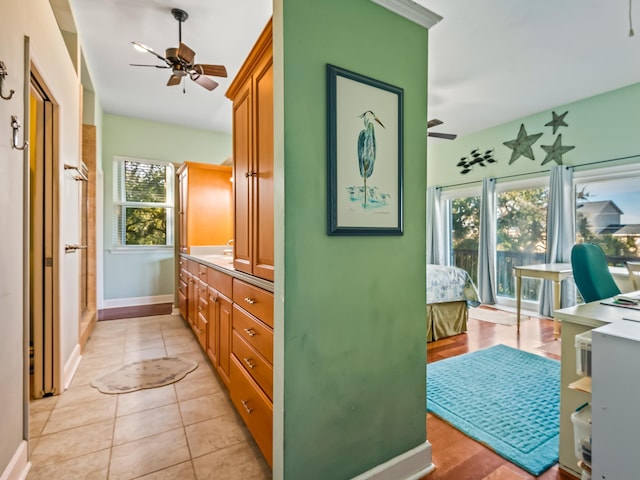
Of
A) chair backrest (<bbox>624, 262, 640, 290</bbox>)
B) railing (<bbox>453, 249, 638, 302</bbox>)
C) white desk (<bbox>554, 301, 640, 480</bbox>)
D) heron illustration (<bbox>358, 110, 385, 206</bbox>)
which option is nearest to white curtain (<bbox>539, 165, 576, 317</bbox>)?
railing (<bbox>453, 249, 638, 302</bbox>)

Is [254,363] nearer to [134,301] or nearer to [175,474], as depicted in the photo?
[175,474]

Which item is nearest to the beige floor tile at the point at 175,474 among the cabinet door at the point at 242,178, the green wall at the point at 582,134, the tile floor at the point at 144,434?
the tile floor at the point at 144,434

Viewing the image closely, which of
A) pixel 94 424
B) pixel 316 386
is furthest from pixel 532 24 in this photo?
pixel 94 424

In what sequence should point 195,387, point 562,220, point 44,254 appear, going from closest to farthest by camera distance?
point 44,254, point 195,387, point 562,220

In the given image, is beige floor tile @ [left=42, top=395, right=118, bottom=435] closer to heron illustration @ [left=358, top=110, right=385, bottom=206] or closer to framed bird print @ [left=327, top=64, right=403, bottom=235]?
framed bird print @ [left=327, top=64, right=403, bottom=235]

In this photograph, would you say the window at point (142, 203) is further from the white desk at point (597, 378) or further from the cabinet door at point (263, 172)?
the white desk at point (597, 378)

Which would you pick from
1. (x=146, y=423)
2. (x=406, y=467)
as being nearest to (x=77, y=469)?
(x=146, y=423)

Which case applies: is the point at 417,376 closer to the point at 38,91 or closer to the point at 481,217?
the point at 38,91

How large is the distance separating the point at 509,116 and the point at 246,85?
4.30m

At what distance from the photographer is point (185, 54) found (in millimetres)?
2752

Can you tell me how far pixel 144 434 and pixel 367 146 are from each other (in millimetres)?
1943

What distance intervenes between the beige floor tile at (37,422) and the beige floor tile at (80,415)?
22 millimetres

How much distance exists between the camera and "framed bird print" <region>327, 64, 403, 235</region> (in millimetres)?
1253

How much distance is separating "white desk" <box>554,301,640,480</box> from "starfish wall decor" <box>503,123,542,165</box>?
372 cm
